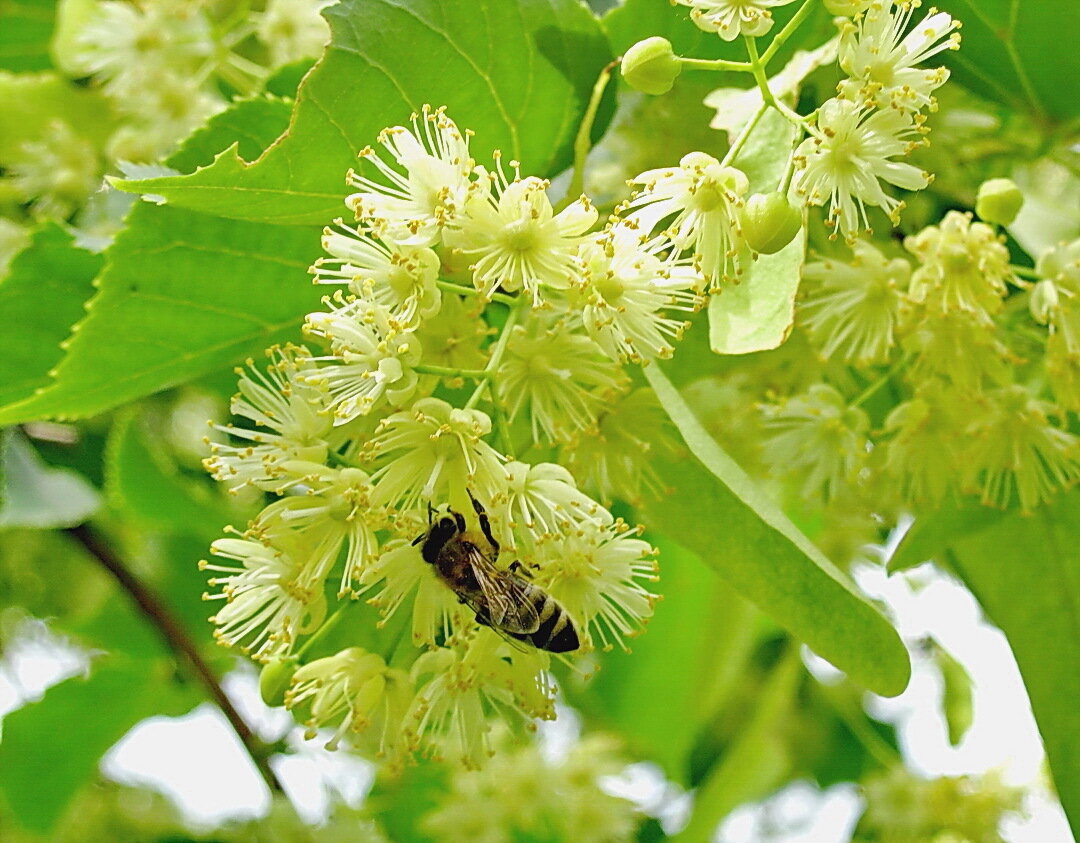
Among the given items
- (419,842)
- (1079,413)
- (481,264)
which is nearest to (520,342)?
(481,264)

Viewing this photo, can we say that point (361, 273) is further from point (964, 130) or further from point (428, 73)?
point (964, 130)

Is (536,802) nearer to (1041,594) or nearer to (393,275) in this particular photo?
(1041,594)

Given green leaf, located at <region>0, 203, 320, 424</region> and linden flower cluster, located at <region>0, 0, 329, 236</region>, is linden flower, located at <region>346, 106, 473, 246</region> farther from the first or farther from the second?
linden flower cluster, located at <region>0, 0, 329, 236</region>

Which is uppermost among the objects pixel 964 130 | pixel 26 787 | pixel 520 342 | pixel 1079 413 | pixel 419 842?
pixel 520 342

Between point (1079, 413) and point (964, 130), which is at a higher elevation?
point (964, 130)

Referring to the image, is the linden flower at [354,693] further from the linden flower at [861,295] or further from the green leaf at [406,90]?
the linden flower at [861,295]

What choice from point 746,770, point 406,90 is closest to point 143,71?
point 406,90
